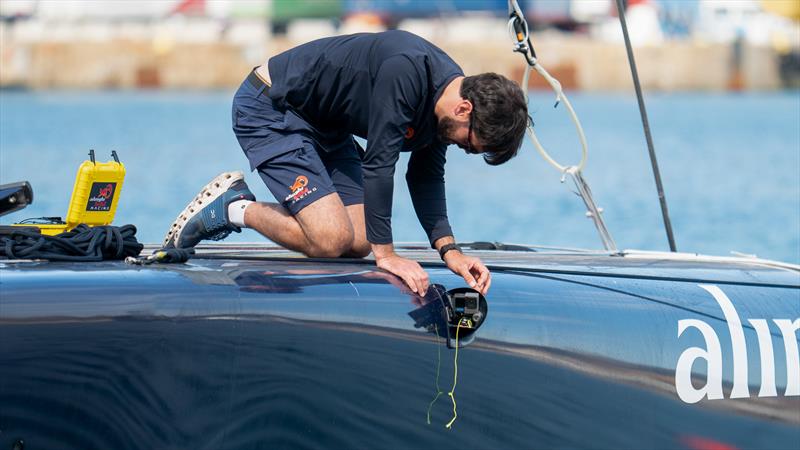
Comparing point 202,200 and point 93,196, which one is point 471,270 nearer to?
point 202,200

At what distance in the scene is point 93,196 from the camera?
153 inches

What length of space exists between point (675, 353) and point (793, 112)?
100ft

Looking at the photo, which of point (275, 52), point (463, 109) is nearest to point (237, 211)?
point (463, 109)

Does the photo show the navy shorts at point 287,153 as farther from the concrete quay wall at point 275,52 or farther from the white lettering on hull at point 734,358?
the concrete quay wall at point 275,52

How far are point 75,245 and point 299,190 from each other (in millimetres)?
749

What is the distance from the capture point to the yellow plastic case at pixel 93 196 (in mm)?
3830

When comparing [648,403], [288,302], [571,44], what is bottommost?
[648,403]

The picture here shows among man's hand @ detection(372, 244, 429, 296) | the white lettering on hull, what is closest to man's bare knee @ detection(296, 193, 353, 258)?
man's hand @ detection(372, 244, 429, 296)

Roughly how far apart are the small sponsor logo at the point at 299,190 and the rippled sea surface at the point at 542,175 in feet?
5.11

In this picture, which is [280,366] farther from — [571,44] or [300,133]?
[571,44]

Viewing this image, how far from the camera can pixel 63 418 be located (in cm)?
315

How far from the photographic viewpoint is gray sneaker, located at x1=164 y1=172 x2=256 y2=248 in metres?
4.07

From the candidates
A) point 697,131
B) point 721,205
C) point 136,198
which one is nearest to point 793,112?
point 697,131

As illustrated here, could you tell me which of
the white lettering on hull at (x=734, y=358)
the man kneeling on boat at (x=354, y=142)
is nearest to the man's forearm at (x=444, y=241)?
the man kneeling on boat at (x=354, y=142)
